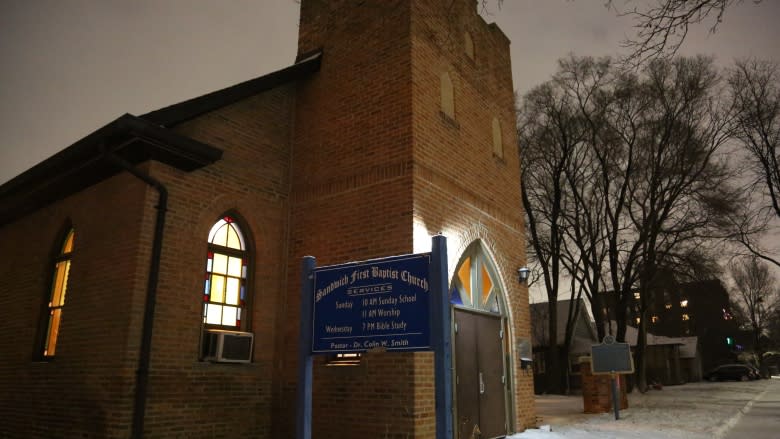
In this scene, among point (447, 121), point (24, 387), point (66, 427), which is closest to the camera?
point (66, 427)

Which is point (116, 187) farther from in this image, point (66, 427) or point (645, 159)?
point (645, 159)

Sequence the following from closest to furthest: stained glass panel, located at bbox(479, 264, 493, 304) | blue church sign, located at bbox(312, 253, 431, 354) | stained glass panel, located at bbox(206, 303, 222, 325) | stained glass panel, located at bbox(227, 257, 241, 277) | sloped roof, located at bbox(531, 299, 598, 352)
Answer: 1. blue church sign, located at bbox(312, 253, 431, 354)
2. stained glass panel, located at bbox(206, 303, 222, 325)
3. stained glass panel, located at bbox(227, 257, 241, 277)
4. stained glass panel, located at bbox(479, 264, 493, 304)
5. sloped roof, located at bbox(531, 299, 598, 352)

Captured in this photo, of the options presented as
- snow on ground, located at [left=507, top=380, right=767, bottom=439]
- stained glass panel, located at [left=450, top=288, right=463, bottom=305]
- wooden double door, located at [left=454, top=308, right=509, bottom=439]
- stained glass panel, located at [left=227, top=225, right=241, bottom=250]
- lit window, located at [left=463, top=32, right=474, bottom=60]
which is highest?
lit window, located at [left=463, top=32, right=474, bottom=60]

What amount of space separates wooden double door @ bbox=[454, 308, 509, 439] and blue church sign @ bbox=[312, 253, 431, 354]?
12.6 feet

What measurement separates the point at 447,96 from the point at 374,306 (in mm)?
5900

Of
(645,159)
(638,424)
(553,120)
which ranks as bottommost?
(638,424)

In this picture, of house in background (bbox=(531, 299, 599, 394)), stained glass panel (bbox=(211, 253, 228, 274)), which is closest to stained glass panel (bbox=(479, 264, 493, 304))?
stained glass panel (bbox=(211, 253, 228, 274))

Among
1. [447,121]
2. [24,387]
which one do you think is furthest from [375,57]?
[24,387]

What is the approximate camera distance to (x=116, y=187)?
8.45m

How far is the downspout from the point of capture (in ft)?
23.4

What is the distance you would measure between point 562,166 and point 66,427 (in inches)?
775

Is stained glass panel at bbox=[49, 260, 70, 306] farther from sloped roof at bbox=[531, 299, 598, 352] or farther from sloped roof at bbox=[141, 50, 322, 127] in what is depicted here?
sloped roof at bbox=[531, 299, 598, 352]

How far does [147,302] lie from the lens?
24.7ft

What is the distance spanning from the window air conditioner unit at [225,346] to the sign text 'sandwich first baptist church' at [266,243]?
0.03m
